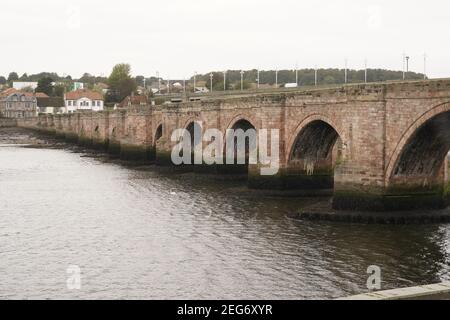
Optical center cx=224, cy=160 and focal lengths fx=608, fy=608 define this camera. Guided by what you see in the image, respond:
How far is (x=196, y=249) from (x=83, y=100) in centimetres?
13457

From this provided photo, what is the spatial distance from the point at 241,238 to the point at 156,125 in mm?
39122

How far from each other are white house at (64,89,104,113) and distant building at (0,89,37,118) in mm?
15915

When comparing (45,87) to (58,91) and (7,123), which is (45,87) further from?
(7,123)

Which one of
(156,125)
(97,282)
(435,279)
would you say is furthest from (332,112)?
(156,125)

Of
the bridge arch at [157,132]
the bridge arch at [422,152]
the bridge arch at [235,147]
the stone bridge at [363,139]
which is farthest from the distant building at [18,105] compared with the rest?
the bridge arch at [422,152]

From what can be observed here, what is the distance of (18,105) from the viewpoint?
164 m

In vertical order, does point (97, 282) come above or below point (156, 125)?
below

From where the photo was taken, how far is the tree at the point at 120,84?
153 m

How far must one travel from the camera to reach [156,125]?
62875 mm

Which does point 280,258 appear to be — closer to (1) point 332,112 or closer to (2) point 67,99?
(1) point 332,112

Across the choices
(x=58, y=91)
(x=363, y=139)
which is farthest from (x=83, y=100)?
(x=363, y=139)

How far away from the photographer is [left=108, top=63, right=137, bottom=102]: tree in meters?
153

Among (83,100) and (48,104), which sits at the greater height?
(83,100)
